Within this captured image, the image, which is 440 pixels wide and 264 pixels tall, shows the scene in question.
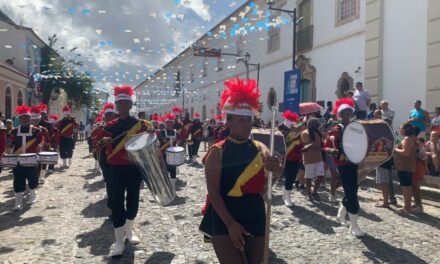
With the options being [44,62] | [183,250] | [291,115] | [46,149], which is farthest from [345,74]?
[44,62]

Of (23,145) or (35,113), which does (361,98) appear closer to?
(35,113)

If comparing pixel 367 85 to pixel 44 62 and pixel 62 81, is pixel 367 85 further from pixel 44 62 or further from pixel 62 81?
pixel 44 62

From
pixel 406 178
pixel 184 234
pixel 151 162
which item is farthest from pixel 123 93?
pixel 406 178

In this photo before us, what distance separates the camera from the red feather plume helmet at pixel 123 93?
5.32 metres

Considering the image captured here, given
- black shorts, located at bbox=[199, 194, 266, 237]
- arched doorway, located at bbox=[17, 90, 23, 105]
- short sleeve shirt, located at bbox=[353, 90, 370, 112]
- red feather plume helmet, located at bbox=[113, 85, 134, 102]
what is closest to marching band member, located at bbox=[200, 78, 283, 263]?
black shorts, located at bbox=[199, 194, 266, 237]

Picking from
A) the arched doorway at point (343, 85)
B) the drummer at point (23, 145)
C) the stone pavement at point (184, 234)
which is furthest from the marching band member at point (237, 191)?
the arched doorway at point (343, 85)

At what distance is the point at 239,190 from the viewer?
2961 mm

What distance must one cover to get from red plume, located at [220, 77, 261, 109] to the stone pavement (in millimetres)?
2481

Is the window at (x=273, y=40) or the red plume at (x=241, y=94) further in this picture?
the window at (x=273, y=40)

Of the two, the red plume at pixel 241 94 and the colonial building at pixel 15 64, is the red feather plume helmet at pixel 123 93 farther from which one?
the colonial building at pixel 15 64

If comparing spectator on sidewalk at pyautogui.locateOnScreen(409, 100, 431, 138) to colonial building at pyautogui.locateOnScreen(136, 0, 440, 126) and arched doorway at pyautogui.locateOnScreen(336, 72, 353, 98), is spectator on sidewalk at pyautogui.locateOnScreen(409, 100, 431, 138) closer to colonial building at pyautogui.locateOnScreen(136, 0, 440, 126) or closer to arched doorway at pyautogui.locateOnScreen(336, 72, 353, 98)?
colonial building at pyautogui.locateOnScreen(136, 0, 440, 126)

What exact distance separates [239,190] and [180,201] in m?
5.64

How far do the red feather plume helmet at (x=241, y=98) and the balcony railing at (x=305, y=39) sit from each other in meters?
16.9

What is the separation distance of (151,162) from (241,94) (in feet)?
6.69
